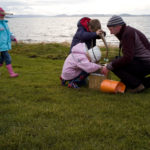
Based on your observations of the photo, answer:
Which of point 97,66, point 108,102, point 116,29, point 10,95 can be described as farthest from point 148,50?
point 10,95

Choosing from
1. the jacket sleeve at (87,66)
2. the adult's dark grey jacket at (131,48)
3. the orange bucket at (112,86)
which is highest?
the adult's dark grey jacket at (131,48)

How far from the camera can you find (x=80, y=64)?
197 inches

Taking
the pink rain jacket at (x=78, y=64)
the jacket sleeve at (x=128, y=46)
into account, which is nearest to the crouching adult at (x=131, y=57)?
the jacket sleeve at (x=128, y=46)

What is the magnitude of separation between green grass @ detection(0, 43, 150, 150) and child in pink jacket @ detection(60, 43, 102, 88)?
11.4 inches

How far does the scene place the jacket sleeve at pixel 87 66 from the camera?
4849 millimetres

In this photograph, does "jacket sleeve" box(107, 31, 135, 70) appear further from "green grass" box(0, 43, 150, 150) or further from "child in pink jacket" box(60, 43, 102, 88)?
"green grass" box(0, 43, 150, 150)

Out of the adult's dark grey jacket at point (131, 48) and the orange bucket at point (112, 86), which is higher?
the adult's dark grey jacket at point (131, 48)

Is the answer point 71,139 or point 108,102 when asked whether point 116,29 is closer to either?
point 108,102

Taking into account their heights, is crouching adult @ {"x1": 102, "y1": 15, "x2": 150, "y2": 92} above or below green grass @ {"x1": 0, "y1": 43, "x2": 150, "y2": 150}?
above

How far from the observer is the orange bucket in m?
4.78

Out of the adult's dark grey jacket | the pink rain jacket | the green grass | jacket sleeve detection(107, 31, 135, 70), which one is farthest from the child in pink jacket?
jacket sleeve detection(107, 31, 135, 70)

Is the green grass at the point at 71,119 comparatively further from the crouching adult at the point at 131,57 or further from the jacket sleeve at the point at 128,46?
the jacket sleeve at the point at 128,46

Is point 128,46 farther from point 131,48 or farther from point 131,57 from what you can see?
point 131,57

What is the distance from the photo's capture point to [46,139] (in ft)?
9.33
